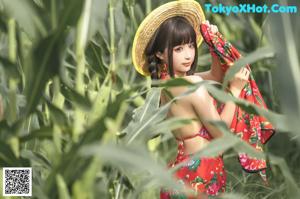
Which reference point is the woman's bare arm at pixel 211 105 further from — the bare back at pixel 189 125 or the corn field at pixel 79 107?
the corn field at pixel 79 107

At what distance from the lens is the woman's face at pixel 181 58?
1.06 metres

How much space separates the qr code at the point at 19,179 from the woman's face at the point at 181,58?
37cm

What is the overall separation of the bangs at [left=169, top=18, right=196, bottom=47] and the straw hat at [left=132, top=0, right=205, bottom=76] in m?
0.02

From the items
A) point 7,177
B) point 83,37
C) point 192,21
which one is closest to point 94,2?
point 83,37

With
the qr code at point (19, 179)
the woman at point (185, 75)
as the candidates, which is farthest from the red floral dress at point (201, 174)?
the qr code at point (19, 179)

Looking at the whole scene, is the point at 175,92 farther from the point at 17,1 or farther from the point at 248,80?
the point at 17,1

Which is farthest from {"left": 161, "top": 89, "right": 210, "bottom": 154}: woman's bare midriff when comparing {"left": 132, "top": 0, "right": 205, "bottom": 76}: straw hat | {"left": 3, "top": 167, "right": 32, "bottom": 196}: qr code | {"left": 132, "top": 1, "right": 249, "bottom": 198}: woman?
{"left": 3, "top": 167, "right": 32, "bottom": 196}: qr code

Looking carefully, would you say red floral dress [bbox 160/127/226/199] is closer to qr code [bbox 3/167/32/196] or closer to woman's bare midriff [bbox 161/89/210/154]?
woman's bare midriff [bbox 161/89/210/154]

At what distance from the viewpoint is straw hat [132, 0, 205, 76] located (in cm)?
107

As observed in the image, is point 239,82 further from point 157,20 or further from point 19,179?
point 19,179

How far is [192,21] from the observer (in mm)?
1106

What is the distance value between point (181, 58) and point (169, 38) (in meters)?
0.04

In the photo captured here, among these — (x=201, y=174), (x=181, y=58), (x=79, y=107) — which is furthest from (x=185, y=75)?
(x=79, y=107)

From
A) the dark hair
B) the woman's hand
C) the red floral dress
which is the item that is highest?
the dark hair
